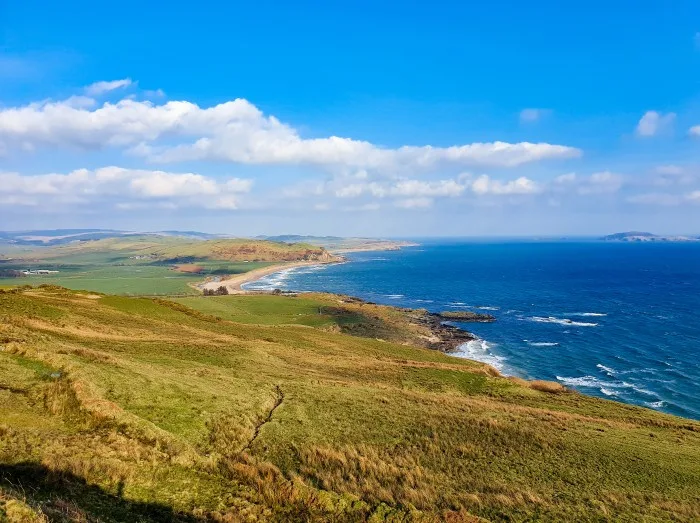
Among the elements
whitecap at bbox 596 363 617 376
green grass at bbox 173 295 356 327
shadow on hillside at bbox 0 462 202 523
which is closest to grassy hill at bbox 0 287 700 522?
shadow on hillside at bbox 0 462 202 523

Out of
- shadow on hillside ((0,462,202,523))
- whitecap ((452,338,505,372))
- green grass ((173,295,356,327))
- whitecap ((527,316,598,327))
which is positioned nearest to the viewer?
shadow on hillside ((0,462,202,523))

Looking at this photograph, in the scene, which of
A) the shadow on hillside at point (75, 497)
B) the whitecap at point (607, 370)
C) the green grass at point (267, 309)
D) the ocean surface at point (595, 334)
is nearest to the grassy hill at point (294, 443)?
the shadow on hillside at point (75, 497)

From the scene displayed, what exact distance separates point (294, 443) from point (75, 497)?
36.7 ft

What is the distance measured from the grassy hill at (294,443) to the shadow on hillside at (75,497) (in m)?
0.06

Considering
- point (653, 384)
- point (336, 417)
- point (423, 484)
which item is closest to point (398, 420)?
point (336, 417)

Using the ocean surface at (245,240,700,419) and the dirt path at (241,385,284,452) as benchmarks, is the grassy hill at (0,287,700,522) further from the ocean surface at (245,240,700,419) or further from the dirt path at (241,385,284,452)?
the ocean surface at (245,240,700,419)

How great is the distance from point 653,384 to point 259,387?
66542 millimetres

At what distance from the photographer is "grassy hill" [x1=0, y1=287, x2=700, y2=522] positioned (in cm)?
1519

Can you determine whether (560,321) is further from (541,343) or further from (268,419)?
(268,419)

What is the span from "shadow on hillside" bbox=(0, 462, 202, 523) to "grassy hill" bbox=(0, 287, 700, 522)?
2.4 inches

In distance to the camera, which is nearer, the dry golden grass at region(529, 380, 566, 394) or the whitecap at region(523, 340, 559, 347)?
the dry golden grass at region(529, 380, 566, 394)

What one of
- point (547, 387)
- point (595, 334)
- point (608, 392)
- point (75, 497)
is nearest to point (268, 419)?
point (75, 497)

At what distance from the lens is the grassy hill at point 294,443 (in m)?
15.2

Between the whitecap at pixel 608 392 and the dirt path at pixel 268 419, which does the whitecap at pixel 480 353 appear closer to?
the whitecap at pixel 608 392
